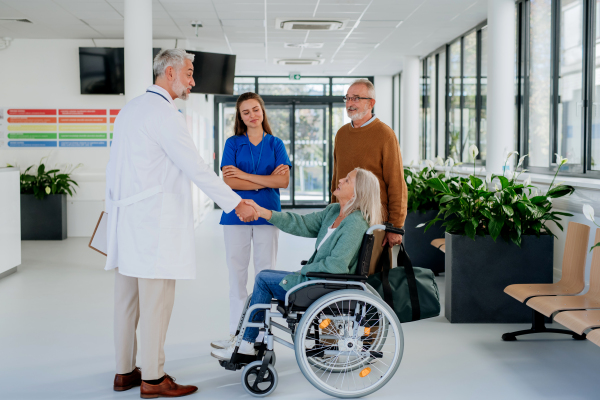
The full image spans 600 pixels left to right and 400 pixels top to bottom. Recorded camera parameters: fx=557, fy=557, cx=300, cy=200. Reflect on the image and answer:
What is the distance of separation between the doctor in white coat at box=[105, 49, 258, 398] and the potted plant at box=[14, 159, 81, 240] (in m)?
5.75

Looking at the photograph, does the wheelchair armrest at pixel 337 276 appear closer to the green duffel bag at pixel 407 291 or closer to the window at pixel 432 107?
the green duffel bag at pixel 407 291

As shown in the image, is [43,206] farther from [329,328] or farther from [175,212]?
[329,328]

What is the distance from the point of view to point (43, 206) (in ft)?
25.6

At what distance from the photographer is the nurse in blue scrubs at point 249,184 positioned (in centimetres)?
310

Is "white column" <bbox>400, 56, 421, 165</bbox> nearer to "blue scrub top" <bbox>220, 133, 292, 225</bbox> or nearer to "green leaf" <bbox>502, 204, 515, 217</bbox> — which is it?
"green leaf" <bbox>502, 204, 515, 217</bbox>

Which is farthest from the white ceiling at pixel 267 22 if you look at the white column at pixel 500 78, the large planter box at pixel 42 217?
the large planter box at pixel 42 217

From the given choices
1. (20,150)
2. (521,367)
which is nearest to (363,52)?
(20,150)

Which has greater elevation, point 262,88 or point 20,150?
point 262,88

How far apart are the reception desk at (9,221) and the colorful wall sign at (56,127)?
2.80 meters

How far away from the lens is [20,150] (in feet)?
26.5

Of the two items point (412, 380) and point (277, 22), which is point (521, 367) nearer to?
point (412, 380)

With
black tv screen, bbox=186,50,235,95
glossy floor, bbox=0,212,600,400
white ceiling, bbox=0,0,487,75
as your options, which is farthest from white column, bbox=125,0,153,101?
glossy floor, bbox=0,212,600,400

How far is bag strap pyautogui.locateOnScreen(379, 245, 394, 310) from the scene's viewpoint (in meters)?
2.66

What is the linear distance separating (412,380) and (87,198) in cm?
654
